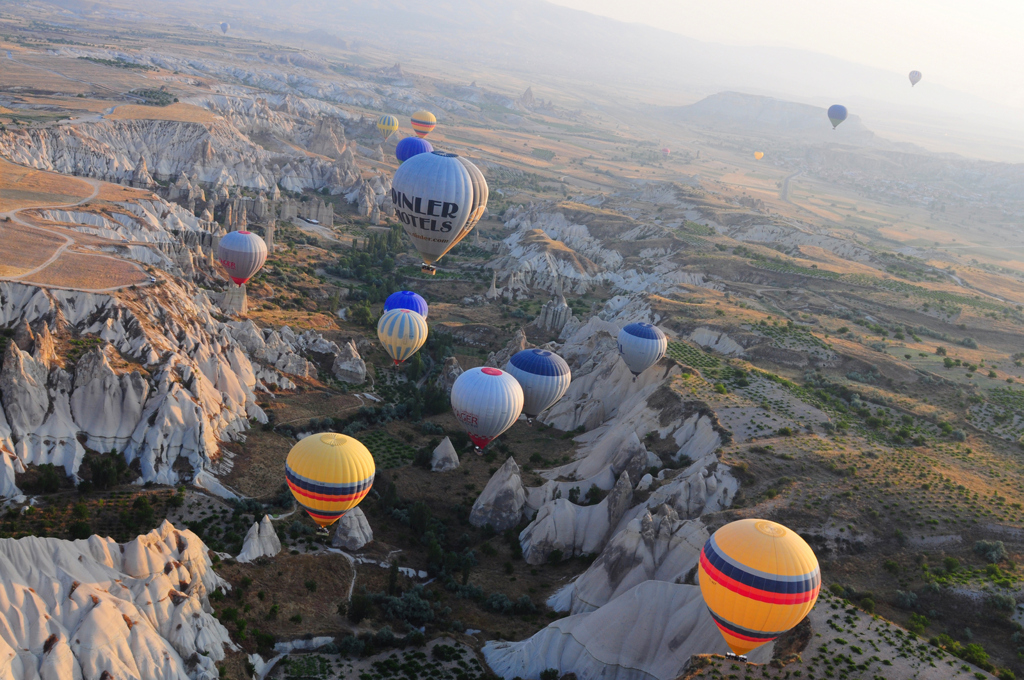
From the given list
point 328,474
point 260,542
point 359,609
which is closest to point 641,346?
point 328,474

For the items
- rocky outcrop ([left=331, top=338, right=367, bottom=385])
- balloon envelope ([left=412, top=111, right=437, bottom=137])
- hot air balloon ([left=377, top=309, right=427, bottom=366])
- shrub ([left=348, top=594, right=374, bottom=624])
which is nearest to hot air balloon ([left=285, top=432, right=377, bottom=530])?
shrub ([left=348, top=594, right=374, bottom=624])

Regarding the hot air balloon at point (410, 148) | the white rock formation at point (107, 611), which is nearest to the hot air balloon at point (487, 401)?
the white rock formation at point (107, 611)

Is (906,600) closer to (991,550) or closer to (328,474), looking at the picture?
(991,550)

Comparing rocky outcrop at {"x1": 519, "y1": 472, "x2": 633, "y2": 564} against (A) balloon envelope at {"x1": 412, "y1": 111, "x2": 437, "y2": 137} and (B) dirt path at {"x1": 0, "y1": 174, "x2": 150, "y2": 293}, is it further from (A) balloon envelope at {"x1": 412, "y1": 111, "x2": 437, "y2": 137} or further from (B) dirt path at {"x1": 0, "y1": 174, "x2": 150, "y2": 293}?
(A) balloon envelope at {"x1": 412, "y1": 111, "x2": 437, "y2": 137}

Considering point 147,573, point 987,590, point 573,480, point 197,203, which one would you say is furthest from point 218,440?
point 197,203

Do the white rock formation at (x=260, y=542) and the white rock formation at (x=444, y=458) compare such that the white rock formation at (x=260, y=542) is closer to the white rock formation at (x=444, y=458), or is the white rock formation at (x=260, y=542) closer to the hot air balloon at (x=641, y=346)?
the white rock formation at (x=444, y=458)

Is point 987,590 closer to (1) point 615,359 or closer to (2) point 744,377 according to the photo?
(2) point 744,377
